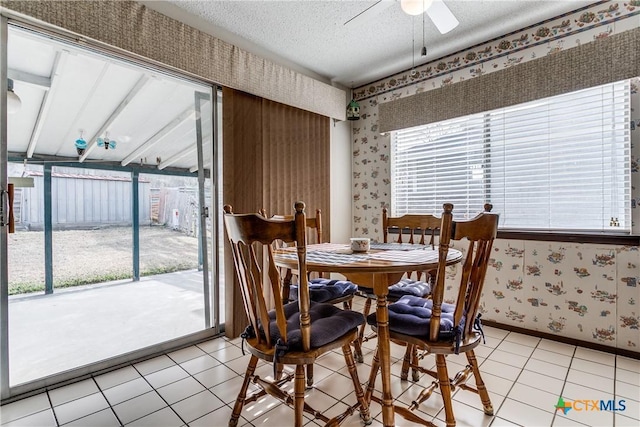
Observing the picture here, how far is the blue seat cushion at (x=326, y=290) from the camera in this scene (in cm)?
202

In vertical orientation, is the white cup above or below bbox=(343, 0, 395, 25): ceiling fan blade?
below

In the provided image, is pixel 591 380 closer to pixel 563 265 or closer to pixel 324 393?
pixel 563 265

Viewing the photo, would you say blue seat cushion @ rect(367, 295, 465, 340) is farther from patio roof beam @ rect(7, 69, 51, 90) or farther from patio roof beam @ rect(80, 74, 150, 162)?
patio roof beam @ rect(7, 69, 51, 90)

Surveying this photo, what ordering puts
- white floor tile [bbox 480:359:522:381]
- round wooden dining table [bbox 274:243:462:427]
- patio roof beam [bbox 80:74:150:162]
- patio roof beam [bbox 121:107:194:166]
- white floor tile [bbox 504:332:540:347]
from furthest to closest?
white floor tile [bbox 504:332:540:347], patio roof beam [bbox 121:107:194:166], patio roof beam [bbox 80:74:150:162], white floor tile [bbox 480:359:522:381], round wooden dining table [bbox 274:243:462:427]

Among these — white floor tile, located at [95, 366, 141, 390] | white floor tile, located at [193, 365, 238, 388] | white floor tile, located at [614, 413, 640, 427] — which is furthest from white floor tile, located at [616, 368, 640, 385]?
white floor tile, located at [95, 366, 141, 390]

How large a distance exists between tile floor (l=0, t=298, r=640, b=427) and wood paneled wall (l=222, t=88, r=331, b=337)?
2.14 feet

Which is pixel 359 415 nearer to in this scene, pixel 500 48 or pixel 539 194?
pixel 539 194

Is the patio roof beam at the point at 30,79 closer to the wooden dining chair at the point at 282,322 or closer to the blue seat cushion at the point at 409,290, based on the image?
the wooden dining chair at the point at 282,322

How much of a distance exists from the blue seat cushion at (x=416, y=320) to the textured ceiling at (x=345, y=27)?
5.54 ft

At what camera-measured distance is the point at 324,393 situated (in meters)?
1.79

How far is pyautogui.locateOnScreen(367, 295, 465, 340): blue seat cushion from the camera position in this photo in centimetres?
139

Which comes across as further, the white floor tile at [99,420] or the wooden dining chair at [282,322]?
the white floor tile at [99,420]

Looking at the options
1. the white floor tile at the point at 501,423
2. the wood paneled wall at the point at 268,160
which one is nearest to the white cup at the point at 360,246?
the white floor tile at the point at 501,423

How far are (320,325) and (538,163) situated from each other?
2.35 metres
